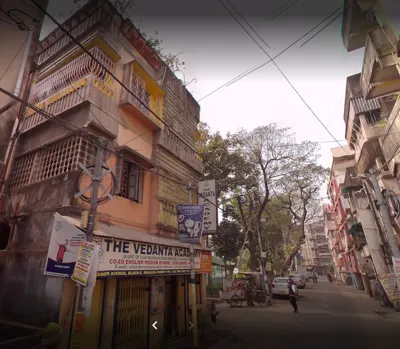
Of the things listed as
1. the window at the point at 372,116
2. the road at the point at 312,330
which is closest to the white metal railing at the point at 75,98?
the road at the point at 312,330

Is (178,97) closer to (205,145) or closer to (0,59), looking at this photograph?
(0,59)

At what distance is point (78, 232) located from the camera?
222 inches

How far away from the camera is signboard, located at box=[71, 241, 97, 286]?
16.6 ft

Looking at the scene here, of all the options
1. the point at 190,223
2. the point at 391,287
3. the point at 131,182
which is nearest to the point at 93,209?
the point at 131,182

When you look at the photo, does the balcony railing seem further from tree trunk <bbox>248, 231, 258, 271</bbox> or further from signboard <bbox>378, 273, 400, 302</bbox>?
tree trunk <bbox>248, 231, 258, 271</bbox>

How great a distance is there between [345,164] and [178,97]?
27590 millimetres

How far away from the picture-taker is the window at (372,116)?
18403 millimetres

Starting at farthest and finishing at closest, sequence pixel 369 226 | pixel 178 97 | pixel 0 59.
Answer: pixel 369 226 < pixel 178 97 < pixel 0 59

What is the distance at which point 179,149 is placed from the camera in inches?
483

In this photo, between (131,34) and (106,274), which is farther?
→ (131,34)

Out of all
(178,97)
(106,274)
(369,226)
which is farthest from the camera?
(369,226)

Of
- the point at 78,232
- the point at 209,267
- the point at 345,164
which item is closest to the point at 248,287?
the point at 209,267

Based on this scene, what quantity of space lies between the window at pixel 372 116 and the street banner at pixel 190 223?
55.0 feet

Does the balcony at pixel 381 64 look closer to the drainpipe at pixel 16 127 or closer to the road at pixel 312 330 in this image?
the road at pixel 312 330
